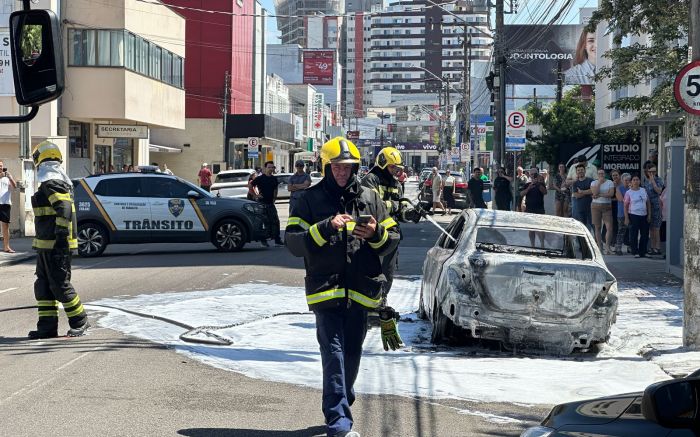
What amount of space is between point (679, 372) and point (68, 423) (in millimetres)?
5420

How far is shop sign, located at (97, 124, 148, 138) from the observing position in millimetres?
37688

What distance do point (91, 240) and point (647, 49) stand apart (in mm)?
11644

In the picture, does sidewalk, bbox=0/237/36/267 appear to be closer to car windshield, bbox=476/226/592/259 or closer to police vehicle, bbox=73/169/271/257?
police vehicle, bbox=73/169/271/257

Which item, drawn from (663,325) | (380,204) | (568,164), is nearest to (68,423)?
(380,204)

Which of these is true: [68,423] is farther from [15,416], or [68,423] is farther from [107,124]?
[107,124]

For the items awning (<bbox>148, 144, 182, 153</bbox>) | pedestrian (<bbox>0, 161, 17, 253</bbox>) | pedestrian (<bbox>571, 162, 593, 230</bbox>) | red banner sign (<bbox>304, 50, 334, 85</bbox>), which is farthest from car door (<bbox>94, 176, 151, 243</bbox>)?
red banner sign (<bbox>304, 50, 334, 85</bbox>)

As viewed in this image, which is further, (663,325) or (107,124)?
(107,124)

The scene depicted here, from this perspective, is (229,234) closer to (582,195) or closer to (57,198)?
(582,195)

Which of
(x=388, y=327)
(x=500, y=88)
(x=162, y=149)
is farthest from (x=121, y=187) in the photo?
(x=162, y=149)

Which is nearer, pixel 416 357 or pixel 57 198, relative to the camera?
pixel 416 357

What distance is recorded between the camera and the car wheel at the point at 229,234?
69.9ft

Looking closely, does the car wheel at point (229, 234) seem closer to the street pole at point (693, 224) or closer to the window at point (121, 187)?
the window at point (121, 187)

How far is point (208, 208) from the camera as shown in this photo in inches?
833

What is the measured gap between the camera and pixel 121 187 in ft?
68.4
